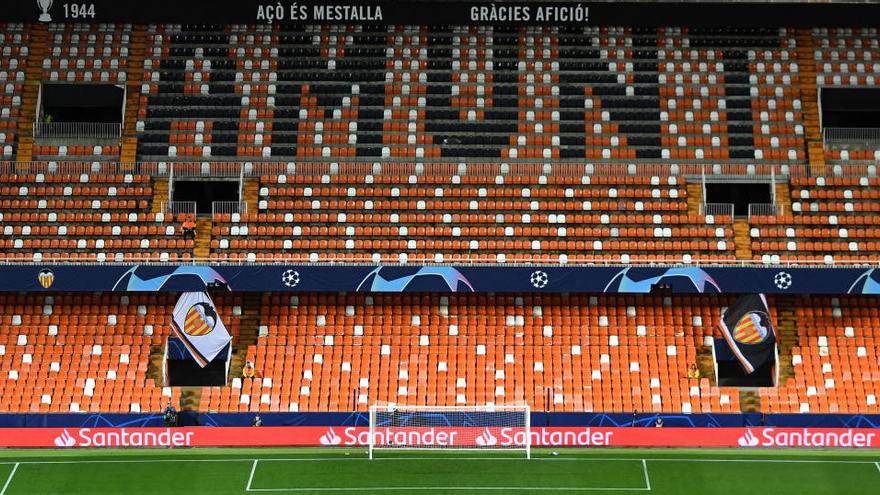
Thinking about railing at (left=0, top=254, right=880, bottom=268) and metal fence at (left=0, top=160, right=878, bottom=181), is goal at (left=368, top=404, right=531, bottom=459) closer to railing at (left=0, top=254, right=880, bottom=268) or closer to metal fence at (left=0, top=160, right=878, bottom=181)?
railing at (left=0, top=254, right=880, bottom=268)

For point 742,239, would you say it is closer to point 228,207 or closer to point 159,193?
point 228,207

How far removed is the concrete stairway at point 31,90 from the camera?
133ft

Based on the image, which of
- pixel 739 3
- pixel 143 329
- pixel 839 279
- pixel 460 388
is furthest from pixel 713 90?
pixel 143 329

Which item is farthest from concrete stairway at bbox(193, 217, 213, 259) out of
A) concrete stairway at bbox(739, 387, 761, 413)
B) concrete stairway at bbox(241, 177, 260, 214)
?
concrete stairway at bbox(739, 387, 761, 413)

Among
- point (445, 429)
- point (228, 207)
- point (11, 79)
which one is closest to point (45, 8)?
point (11, 79)

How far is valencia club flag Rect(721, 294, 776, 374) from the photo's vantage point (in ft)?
116

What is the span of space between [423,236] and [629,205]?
6.28m

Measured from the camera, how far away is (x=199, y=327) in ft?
118

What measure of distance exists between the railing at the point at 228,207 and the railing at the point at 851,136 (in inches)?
722

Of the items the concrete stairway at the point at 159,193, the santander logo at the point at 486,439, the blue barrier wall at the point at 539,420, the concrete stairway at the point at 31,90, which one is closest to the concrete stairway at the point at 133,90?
the concrete stairway at the point at 159,193

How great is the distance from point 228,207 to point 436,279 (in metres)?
7.65

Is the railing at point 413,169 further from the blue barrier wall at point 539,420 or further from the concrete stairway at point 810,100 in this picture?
the blue barrier wall at point 539,420

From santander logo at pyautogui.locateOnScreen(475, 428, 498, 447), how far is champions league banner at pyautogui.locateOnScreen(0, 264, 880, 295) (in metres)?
4.52

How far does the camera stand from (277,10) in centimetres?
4075
